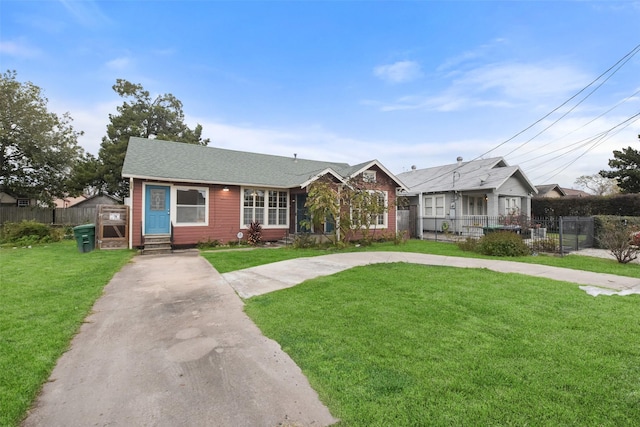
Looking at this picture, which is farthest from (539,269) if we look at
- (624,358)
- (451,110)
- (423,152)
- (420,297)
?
(423,152)

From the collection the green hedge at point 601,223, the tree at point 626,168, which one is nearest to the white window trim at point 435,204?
the green hedge at point 601,223

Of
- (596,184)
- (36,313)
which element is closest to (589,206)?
(36,313)

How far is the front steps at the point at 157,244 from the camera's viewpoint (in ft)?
37.6

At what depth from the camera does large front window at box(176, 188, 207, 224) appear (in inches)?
497

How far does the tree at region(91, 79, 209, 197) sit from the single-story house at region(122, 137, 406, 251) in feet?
36.9

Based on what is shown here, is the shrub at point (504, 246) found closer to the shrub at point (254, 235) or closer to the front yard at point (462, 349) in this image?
the front yard at point (462, 349)

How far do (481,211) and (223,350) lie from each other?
2081 centimetres

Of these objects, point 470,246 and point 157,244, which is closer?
point 470,246

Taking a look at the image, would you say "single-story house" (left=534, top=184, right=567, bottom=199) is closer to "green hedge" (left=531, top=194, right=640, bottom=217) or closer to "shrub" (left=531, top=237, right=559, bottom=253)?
"green hedge" (left=531, top=194, right=640, bottom=217)

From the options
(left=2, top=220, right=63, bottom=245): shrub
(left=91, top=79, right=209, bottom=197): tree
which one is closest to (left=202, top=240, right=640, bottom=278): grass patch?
(left=2, top=220, right=63, bottom=245): shrub

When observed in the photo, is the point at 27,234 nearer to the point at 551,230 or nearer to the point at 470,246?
the point at 470,246

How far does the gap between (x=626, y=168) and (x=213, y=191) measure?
88.4 ft

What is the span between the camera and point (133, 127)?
2470cm

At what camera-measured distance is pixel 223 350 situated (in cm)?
344
